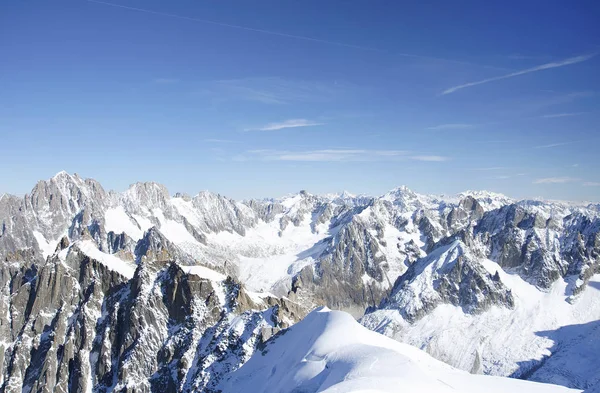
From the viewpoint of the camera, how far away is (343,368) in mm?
84625

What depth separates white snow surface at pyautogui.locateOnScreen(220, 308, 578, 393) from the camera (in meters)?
74.1

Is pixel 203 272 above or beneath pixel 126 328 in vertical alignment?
above

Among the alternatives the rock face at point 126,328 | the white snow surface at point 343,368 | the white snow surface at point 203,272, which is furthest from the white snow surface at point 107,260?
the white snow surface at point 343,368

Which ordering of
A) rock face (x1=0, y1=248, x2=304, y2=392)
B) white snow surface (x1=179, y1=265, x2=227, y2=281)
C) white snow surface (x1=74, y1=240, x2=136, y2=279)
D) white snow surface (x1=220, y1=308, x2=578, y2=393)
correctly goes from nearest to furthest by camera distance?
white snow surface (x1=220, y1=308, x2=578, y2=393), rock face (x1=0, y1=248, x2=304, y2=392), white snow surface (x1=179, y1=265, x2=227, y2=281), white snow surface (x1=74, y1=240, x2=136, y2=279)

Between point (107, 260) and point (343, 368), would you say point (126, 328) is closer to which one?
point (107, 260)

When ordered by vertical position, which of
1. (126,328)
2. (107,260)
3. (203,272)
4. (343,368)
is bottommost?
(126,328)

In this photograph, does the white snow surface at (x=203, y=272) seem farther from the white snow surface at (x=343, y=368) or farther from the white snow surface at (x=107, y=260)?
the white snow surface at (x=343, y=368)

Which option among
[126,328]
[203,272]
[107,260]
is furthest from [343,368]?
[107,260]

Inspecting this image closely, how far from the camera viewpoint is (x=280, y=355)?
114 metres

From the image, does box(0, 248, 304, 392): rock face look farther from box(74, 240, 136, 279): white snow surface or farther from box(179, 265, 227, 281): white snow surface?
box(179, 265, 227, 281): white snow surface

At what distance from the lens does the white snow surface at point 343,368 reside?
74062mm

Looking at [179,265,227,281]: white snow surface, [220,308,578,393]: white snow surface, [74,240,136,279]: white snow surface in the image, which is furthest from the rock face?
[220,308,578,393]: white snow surface

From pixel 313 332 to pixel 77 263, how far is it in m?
96.4

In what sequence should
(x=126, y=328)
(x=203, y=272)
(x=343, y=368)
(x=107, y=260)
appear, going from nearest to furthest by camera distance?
(x=343, y=368) → (x=126, y=328) → (x=203, y=272) → (x=107, y=260)
